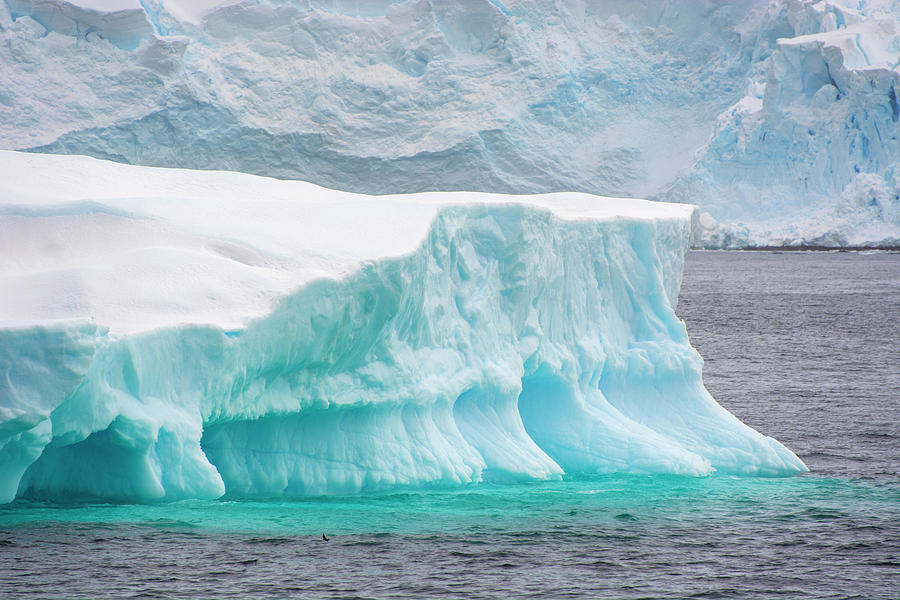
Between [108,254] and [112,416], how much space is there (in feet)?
6.20

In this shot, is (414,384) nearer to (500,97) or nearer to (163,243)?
(163,243)

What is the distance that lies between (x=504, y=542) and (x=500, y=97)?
49.4 m

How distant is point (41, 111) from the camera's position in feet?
154

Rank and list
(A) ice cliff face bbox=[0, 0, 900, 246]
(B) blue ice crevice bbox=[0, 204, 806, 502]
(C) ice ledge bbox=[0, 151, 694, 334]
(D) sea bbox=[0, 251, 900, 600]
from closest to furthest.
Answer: (D) sea bbox=[0, 251, 900, 600], (B) blue ice crevice bbox=[0, 204, 806, 502], (C) ice ledge bbox=[0, 151, 694, 334], (A) ice cliff face bbox=[0, 0, 900, 246]

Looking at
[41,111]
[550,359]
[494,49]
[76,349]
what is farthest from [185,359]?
[494,49]

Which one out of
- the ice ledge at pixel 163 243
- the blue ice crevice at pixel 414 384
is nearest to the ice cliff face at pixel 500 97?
the ice ledge at pixel 163 243

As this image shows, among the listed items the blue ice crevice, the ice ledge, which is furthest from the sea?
the ice ledge

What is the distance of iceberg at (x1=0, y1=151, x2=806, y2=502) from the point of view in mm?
7559

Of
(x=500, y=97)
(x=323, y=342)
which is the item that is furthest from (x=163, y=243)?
(x=500, y=97)

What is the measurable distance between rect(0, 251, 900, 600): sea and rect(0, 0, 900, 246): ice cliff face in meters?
39.5

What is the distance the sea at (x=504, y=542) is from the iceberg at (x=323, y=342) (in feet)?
1.00

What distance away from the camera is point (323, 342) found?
28.7ft

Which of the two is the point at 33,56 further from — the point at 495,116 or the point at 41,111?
the point at 495,116

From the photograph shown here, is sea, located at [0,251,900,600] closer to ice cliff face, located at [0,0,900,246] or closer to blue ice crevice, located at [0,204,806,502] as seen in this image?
blue ice crevice, located at [0,204,806,502]
